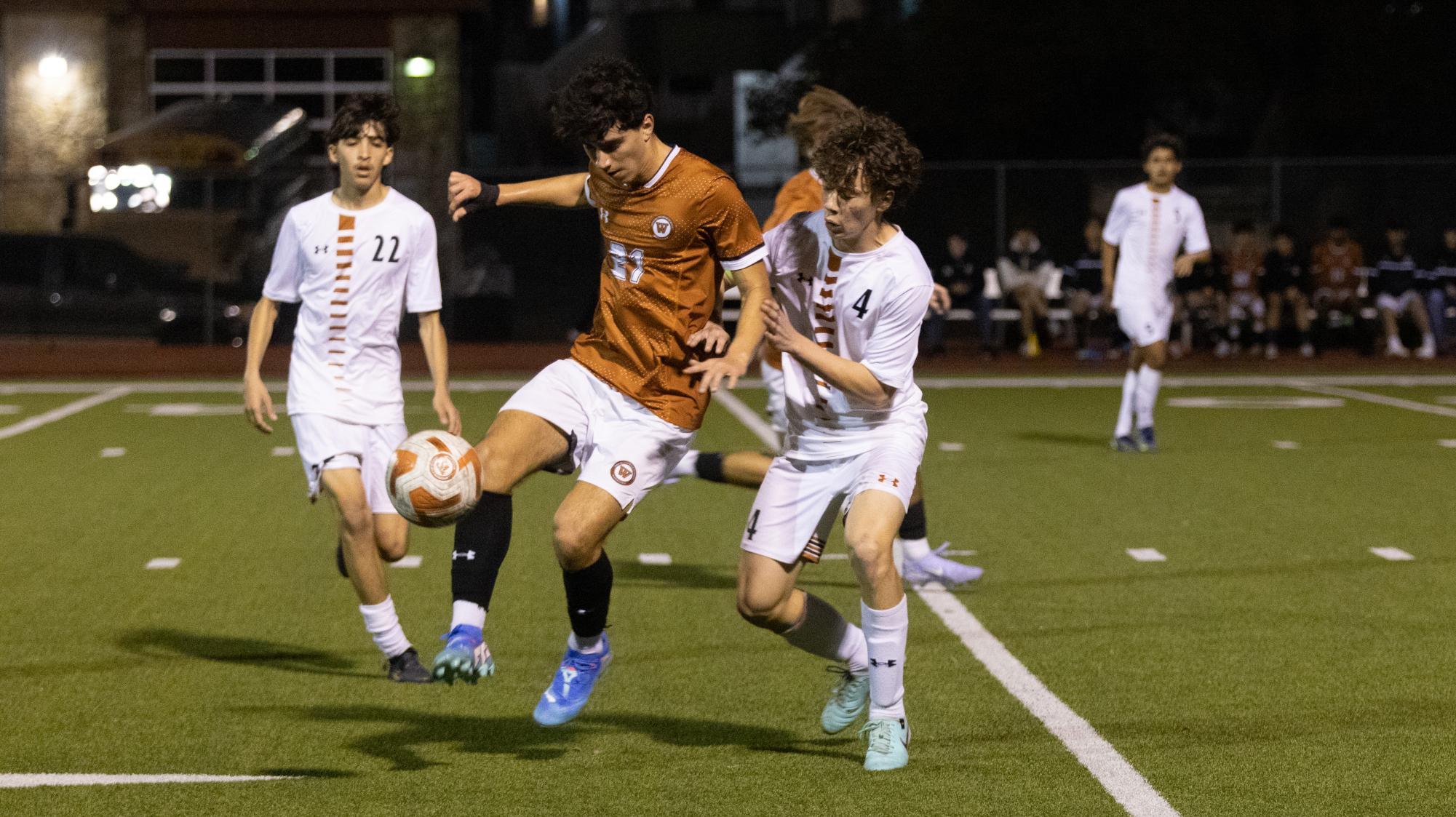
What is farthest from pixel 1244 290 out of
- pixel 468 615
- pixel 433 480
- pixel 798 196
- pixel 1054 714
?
pixel 433 480

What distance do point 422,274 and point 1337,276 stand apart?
18.7 meters

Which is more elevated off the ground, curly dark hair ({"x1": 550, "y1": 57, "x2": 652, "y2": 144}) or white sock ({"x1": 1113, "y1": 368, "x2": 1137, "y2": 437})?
curly dark hair ({"x1": 550, "y1": 57, "x2": 652, "y2": 144})

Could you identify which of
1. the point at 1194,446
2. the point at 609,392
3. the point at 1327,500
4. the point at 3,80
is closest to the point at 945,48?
the point at 3,80

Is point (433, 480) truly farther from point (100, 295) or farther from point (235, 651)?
point (100, 295)

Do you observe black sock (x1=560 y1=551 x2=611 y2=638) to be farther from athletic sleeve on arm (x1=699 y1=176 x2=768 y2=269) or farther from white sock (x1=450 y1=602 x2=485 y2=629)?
athletic sleeve on arm (x1=699 y1=176 x2=768 y2=269)

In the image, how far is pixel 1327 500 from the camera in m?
10.8

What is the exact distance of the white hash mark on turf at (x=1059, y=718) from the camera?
5086 millimetres

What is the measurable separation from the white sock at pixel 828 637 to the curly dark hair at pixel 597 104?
1510 mm

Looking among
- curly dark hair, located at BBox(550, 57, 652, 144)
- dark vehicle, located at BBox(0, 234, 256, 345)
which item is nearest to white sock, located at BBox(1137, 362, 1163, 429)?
curly dark hair, located at BBox(550, 57, 652, 144)

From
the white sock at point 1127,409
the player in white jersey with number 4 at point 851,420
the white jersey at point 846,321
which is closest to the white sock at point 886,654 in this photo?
the player in white jersey with number 4 at point 851,420

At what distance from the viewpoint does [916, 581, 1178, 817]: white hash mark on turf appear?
5086 mm

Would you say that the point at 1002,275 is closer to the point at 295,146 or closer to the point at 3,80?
the point at 295,146

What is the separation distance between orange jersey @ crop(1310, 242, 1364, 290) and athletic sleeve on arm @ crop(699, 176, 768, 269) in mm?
19090

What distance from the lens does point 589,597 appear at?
5680mm
